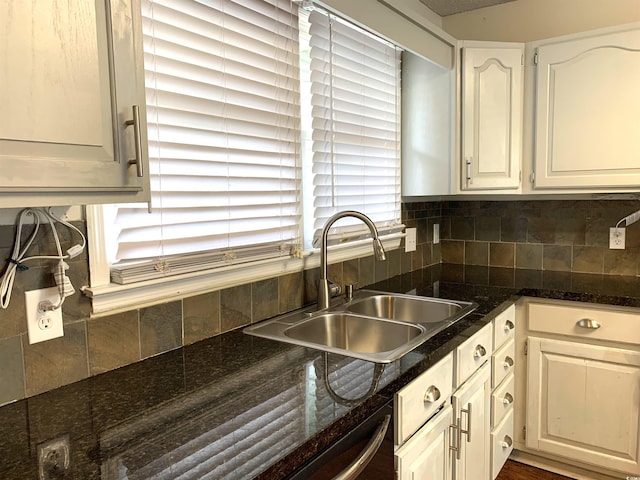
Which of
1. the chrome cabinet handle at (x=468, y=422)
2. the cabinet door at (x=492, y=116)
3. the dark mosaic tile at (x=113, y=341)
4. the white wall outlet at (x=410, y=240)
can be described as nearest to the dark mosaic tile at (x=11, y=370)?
the dark mosaic tile at (x=113, y=341)

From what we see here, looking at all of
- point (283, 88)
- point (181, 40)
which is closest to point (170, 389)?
point (181, 40)

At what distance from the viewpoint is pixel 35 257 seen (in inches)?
41.9

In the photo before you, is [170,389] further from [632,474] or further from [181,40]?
[632,474]

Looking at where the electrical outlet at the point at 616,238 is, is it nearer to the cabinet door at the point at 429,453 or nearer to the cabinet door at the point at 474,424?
the cabinet door at the point at 474,424

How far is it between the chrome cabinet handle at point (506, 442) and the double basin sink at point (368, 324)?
2.08 feet

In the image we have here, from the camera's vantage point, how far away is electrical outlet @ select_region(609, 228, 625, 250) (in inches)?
96.6

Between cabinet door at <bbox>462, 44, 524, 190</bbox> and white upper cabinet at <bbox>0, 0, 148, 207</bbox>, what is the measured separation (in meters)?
1.87

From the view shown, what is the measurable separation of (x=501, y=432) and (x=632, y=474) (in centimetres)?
59

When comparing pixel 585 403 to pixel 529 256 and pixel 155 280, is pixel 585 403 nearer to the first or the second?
pixel 529 256

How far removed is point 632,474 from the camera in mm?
2041

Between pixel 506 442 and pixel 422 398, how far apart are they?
3.43 ft

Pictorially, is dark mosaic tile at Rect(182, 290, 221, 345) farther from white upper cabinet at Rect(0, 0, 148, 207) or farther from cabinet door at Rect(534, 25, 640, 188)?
cabinet door at Rect(534, 25, 640, 188)

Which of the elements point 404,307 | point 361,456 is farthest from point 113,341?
point 404,307

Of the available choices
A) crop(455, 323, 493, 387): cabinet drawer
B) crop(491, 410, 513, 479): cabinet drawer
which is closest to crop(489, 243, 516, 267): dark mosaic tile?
crop(491, 410, 513, 479): cabinet drawer
